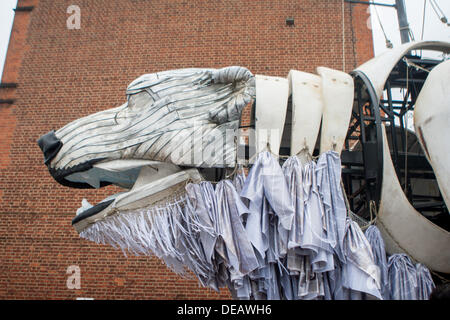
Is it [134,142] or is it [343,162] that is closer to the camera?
[134,142]

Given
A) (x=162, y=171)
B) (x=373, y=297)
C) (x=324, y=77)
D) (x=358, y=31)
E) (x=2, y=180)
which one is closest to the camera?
(x=373, y=297)

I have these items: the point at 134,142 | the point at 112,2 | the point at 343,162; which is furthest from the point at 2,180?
the point at 343,162

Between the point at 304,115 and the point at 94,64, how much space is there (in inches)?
314

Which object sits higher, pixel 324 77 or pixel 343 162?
pixel 324 77

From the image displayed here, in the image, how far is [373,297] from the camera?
97.6 inches

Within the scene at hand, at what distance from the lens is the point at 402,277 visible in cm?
268

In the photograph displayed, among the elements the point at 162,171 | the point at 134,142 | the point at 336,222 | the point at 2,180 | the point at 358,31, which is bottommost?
the point at 336,222

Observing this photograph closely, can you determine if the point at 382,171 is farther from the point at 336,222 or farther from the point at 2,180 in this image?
the point at 2,180

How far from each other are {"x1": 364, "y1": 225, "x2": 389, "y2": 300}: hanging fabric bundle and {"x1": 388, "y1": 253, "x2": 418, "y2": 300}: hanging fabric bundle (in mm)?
42

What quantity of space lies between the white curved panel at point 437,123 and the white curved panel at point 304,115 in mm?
665

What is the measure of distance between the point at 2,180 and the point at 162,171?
767cm

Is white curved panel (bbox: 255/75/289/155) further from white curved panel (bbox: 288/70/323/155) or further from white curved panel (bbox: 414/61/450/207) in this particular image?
white curved panel (bbox: 414/61/450/207)

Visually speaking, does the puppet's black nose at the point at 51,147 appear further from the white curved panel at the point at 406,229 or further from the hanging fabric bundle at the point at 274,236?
the white curved panel at the point at 406,229

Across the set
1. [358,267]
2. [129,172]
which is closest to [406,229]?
[358,267]
